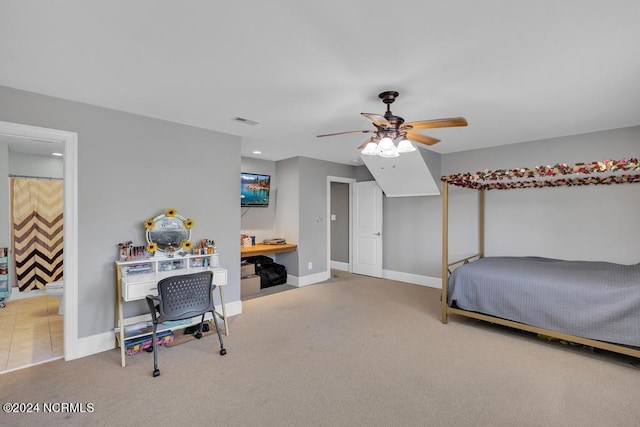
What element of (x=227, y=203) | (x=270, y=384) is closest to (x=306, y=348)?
(x=270, y=384)

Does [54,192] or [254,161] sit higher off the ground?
[254,161]

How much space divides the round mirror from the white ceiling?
112cm

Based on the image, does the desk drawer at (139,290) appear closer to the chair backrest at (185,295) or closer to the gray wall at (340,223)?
the chair backrest at (185,295)

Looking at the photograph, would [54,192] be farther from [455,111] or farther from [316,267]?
[455,111]

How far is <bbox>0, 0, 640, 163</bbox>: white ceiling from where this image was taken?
1.59 meters

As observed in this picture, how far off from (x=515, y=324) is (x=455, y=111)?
2310mm

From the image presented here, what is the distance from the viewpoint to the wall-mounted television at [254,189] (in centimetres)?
522

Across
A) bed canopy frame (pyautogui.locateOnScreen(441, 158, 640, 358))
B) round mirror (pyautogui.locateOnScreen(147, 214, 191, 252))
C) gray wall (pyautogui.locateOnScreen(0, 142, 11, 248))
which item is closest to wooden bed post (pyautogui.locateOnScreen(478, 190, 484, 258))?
bed canopy frame (pyautogui.locateOnScreen(441, 158, 640, 358))

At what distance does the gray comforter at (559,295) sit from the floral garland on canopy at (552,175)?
1.03 metres

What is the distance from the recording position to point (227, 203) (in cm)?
388

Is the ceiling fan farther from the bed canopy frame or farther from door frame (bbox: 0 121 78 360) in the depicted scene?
door frame (bbox: 0 121 78 360)

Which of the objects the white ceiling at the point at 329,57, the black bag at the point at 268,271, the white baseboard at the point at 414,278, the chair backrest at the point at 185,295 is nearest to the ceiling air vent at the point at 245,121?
the white ceiling at the point at 329,57

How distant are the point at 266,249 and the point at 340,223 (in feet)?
7.78

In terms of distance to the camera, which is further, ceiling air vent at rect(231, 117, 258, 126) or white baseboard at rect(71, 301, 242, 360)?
ceiling air vent at rect(231, 117, 258, 126)
